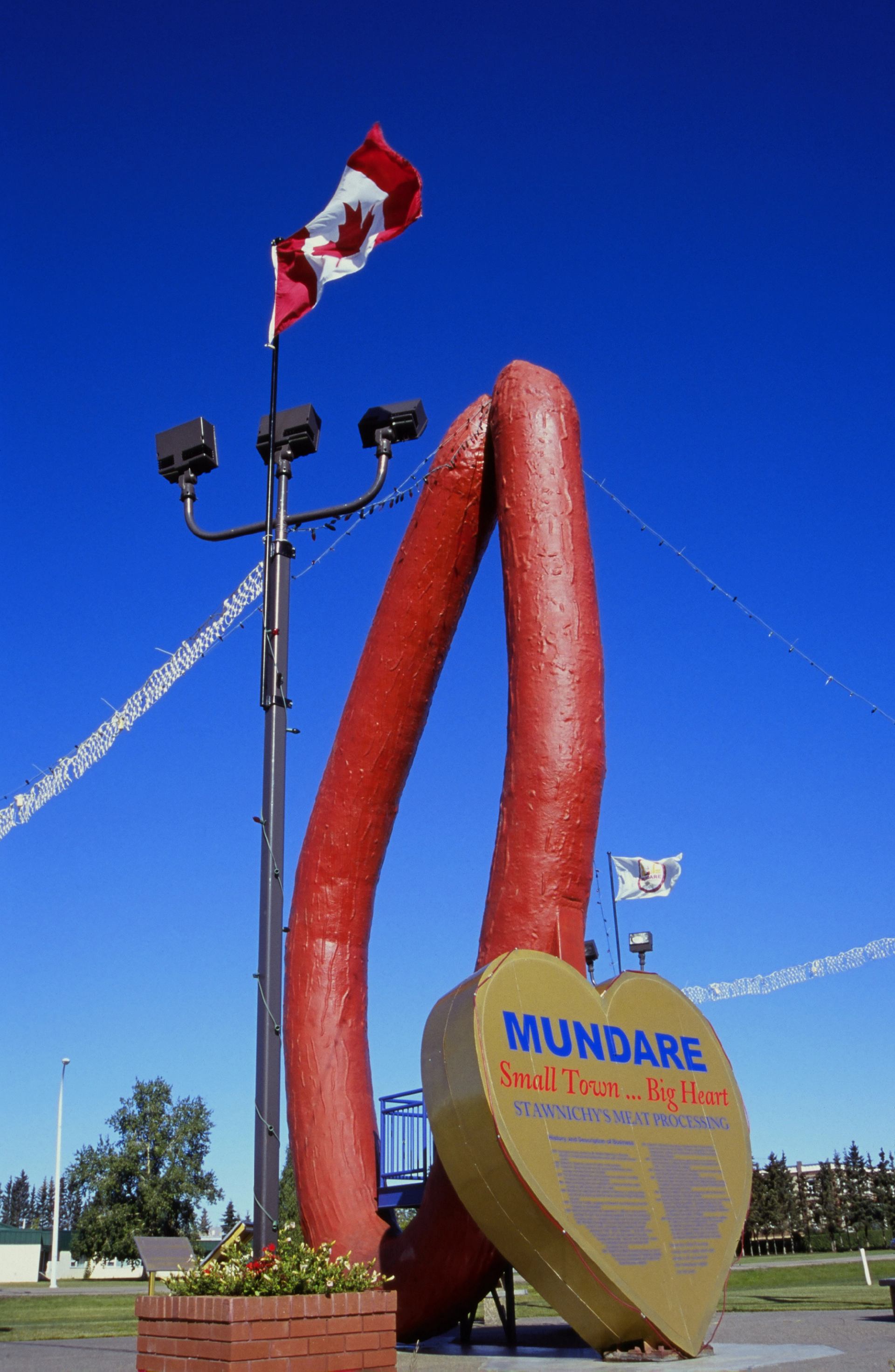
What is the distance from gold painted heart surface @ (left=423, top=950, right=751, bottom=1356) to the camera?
25.0 ft

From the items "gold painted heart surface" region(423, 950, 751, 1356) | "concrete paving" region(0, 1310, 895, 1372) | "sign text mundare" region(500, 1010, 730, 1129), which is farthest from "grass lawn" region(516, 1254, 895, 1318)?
"sign text mundare" region(500, 1010, 730, 1129)

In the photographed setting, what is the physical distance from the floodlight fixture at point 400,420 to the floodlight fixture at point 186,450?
1277mm

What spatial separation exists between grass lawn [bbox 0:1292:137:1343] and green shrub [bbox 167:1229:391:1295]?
338 inches

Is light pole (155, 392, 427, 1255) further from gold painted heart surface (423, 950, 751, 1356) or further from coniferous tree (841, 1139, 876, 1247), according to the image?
coniferous tree (841, 1139, 876, 1247)

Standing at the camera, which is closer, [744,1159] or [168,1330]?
[168,1330]

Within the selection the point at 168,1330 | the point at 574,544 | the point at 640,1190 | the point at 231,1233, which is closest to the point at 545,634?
the point at 574,544

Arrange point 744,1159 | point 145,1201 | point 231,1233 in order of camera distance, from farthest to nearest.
Answer: point 145,1201
point 744,1159
point 231,1233

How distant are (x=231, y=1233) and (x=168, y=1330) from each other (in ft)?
3.41

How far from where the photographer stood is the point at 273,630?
8516 mm

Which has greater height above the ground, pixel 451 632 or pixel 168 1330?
pixel 451 632

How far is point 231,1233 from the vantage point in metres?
7.98

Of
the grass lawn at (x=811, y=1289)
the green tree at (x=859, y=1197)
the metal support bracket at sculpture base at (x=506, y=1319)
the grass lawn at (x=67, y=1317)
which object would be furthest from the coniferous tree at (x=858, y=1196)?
the metal support bracket at sculpture base at (x=506, y=1319)

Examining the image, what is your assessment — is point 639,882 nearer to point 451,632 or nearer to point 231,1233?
point 451,632

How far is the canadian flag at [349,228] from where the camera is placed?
32.4 ft
